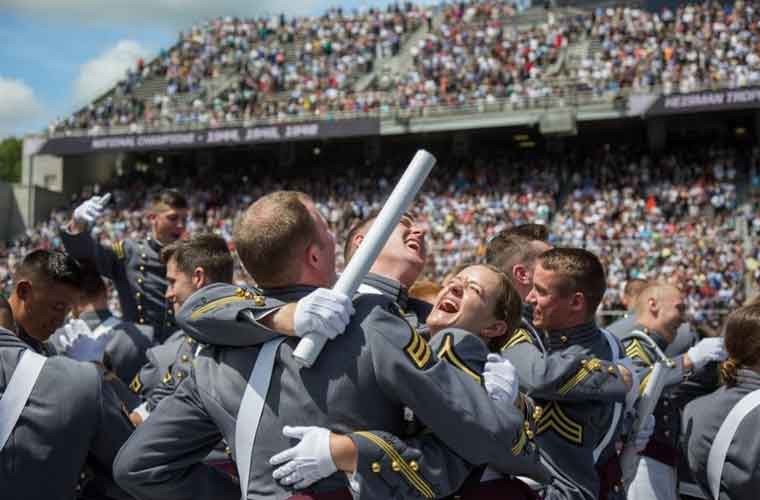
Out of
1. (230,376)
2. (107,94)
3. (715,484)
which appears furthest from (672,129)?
(230,376)

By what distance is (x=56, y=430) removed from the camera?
122 inches

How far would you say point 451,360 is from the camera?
2.69 metres

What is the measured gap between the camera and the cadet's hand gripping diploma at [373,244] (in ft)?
7.99

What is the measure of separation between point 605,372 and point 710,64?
2325 cm

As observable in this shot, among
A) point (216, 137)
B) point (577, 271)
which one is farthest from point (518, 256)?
point (216, 137)

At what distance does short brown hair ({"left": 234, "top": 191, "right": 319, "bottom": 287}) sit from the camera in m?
2.70

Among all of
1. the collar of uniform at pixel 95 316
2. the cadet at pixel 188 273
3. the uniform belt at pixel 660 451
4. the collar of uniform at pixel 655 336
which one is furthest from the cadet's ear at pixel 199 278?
the collar of uniform at pixel 655 336

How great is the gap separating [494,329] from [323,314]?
2.87 ft

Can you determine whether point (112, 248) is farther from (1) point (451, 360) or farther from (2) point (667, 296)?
(1) point (451, 360)

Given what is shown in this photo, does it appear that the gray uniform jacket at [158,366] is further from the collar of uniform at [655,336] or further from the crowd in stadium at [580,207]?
the crowd in stadium at [580,207]

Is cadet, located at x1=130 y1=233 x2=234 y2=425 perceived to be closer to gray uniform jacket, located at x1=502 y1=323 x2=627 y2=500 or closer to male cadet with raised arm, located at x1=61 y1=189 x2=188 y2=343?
male cadet with raised arm, located at x1=61 y1=189 x2=188 y2=343

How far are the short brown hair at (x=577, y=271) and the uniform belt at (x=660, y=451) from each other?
1.86 m

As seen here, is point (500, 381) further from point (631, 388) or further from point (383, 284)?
point (631, 388)

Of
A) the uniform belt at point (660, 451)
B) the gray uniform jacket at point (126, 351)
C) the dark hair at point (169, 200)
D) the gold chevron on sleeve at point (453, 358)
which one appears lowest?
the uniform belt at point (660, 451)
